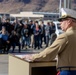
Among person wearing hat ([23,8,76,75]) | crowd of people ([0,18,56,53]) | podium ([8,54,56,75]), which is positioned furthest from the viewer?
crowd of people ([0,18,56,53])

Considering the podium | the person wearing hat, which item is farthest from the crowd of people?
the person wearing hat

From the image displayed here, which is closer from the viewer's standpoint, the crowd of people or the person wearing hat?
the person wearing hat

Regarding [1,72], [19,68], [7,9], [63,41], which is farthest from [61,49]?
[7,9]

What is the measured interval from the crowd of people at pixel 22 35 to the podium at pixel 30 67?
43.2 ft

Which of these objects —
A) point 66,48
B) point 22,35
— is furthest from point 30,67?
point 22,35

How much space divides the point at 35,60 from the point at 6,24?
15763 millimetres

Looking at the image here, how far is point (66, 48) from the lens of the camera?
3.88m

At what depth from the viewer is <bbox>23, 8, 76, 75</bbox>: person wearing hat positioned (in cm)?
386

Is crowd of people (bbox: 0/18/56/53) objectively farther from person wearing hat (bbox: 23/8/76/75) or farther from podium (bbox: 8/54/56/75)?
person wearing hat (bbox: 23/8/76/75)

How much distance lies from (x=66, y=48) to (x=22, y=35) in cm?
1655

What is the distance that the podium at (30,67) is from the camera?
4.05 meters

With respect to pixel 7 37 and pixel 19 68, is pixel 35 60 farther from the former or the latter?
pixel 7 37

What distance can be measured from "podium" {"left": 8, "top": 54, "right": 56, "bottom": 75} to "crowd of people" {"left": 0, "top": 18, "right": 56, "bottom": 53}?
1318cm

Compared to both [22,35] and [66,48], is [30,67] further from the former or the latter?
[22,35]
